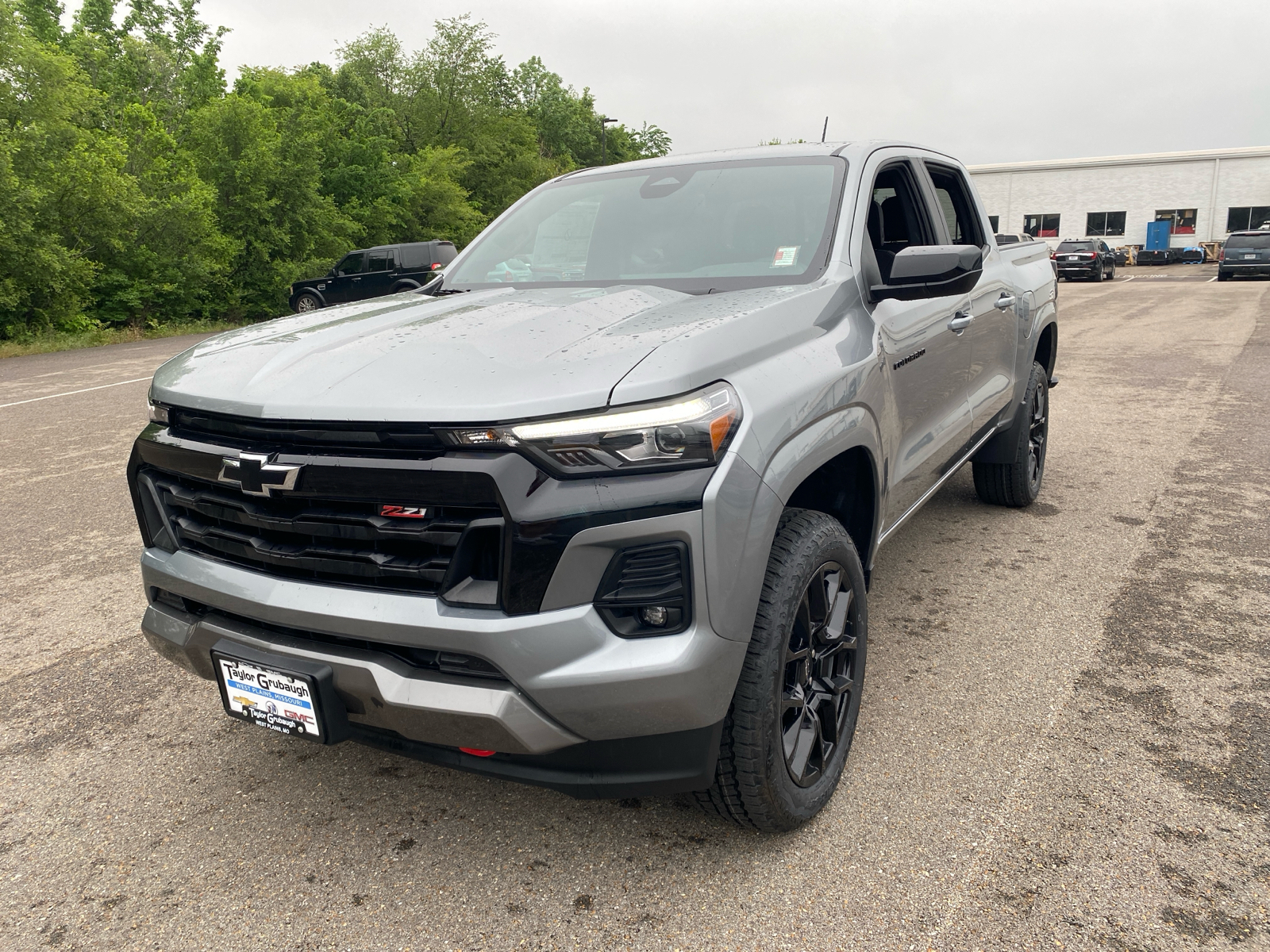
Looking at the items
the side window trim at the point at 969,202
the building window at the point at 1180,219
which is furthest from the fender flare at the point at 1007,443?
the building window at the point at 1180,219

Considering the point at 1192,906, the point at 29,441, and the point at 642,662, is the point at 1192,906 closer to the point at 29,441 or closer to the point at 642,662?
the point at 642,662

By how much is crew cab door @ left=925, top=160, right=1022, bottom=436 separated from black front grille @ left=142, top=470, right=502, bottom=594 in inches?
101

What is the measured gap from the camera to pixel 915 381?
3.12m

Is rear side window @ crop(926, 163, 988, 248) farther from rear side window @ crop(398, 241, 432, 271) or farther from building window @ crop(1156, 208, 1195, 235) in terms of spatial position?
building window @ crop(1156, 208, 1195, 235)

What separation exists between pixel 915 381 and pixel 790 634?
1.28 meters

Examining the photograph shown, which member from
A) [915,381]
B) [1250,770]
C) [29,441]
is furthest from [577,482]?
[29,441]

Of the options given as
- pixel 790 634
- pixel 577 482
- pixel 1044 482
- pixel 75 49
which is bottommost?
pixel 1044 482

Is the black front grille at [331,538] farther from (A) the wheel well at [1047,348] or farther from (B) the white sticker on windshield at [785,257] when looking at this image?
(A) the wheel well at [1047,348]

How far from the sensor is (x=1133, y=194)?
51094mm

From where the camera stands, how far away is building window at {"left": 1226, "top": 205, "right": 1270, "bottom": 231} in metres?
48.6

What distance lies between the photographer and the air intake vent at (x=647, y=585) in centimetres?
185

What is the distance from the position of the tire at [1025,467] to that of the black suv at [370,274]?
17.0 meters

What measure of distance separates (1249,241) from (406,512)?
119ft

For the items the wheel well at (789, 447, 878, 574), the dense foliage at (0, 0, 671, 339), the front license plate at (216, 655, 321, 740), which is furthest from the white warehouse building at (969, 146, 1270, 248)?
the front license plate at (216, 655, 321, 740)
